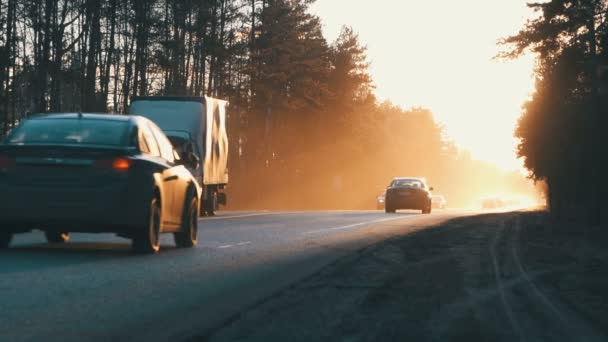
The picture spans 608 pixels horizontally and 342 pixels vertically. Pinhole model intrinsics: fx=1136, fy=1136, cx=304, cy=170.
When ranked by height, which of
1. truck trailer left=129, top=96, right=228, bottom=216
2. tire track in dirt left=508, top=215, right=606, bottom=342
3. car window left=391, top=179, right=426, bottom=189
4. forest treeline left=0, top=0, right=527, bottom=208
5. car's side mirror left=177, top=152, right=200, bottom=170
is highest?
forest treeline left=0, top=0, right=527, bottom=208

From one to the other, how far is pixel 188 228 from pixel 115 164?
293cm

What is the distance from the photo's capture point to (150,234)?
13.9m

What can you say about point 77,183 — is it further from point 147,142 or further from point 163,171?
point 147,142

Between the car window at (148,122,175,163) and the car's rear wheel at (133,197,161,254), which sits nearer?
the car's rear wheel at (133,197,161,254)

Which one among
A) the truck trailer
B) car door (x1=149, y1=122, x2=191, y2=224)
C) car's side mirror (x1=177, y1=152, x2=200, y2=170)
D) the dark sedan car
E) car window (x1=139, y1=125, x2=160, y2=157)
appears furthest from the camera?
the truck trailer

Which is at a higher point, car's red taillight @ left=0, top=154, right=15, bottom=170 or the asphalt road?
car's red taillight @ left=0, top=154, right=15, bottom=170

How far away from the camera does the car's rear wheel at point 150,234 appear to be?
13.7 m

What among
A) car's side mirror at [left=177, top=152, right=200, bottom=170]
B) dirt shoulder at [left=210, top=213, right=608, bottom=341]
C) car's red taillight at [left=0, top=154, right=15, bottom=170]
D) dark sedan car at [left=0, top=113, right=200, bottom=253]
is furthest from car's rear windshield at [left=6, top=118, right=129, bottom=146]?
dirt shoulder at [left=210, top=213, right=608, bottom=341]

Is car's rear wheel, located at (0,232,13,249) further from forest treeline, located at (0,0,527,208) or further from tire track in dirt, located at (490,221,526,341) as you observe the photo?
forest treeline, located at (0,0,527,208)

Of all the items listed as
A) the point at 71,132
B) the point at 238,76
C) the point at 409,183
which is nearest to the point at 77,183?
the point at 71,132

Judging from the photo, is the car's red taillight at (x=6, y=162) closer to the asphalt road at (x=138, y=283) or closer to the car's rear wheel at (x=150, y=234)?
the asphalt road at (x=138, y=283)

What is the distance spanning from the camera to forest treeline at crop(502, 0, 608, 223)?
133ft

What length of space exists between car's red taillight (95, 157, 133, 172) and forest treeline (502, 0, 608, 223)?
1152 inches

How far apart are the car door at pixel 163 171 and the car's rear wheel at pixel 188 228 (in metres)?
0.65
